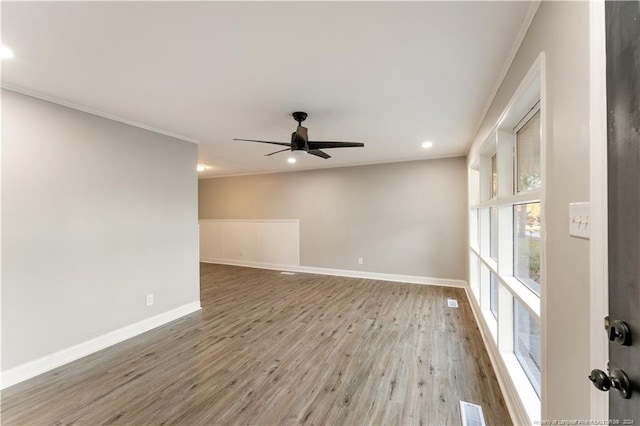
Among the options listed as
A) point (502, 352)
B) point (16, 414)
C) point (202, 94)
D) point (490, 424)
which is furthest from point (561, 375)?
point (16, 414)

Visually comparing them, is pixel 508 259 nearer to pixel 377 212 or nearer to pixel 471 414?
pixel 471 414

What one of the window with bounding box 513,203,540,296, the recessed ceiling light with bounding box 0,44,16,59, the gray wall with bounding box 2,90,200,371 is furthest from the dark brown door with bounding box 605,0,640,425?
the gray wall with bounding box 2,90,200,371

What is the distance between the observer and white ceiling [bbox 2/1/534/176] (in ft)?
4.35

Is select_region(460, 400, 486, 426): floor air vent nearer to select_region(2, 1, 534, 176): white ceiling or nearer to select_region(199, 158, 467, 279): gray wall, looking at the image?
select_region(2, 1, 534, 176): white ceiling

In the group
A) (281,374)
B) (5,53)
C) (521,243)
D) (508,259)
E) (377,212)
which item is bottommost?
(281,374)

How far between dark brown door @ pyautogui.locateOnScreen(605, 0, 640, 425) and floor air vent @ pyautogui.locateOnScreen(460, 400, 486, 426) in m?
1.12

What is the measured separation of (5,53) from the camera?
1654mm

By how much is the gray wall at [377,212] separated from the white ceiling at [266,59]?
207 centimetres

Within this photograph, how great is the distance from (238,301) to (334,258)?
91.9 inches

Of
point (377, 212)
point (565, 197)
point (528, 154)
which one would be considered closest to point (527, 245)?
point (528, 154)

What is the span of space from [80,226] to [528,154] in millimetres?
3944

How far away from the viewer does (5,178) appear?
2068mm

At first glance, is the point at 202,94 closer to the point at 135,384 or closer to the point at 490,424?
the point at 135,384

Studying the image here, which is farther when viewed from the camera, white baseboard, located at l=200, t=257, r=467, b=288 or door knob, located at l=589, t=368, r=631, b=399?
white baseboard, located at l=200, t=257, r=467, b=288
